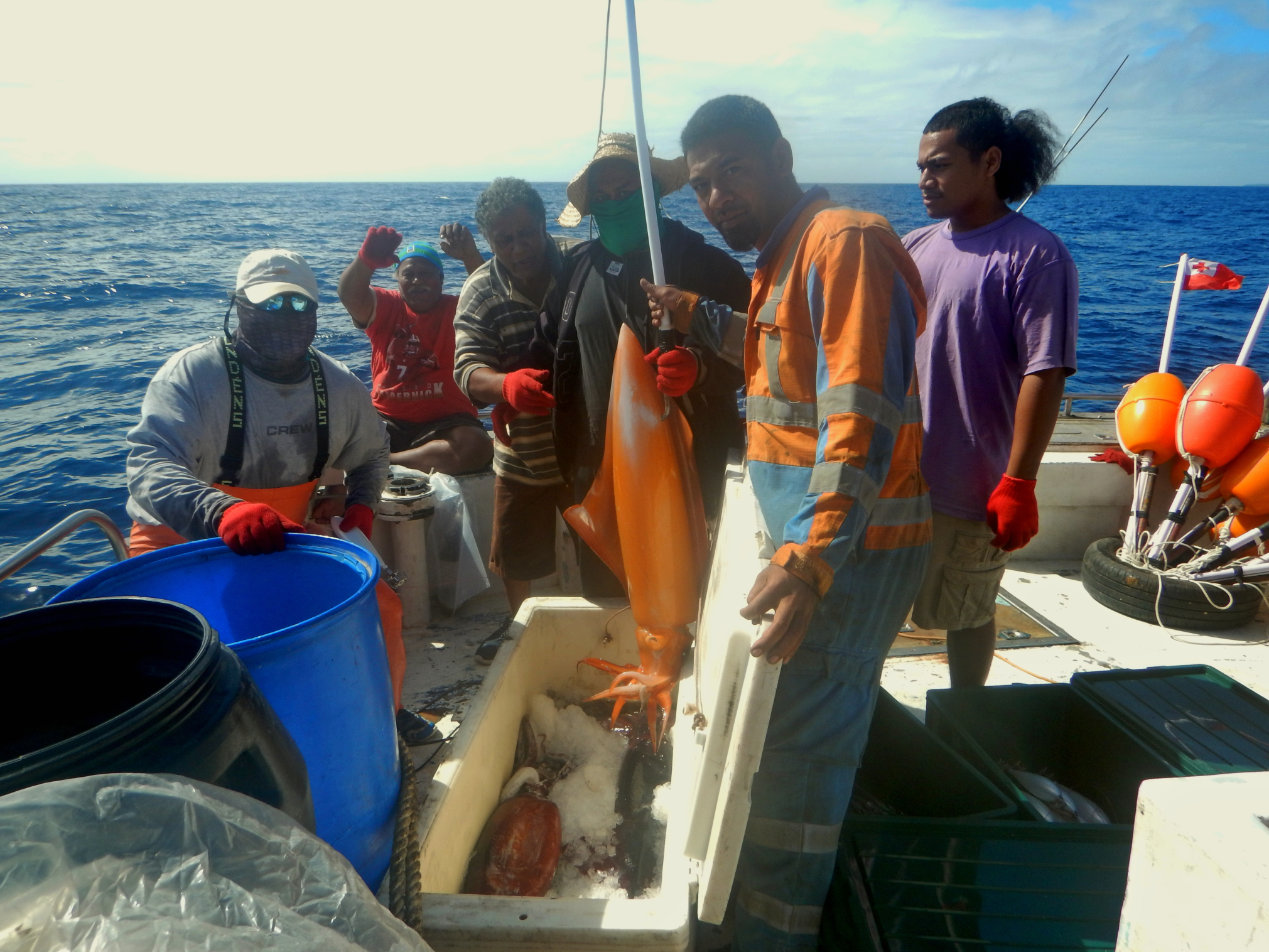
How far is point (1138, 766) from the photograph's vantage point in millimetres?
2008

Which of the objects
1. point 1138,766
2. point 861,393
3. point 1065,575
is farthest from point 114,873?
Result: point 1065,575

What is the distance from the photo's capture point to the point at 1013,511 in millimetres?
2203

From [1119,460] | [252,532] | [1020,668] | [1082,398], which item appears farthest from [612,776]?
[1082,398]

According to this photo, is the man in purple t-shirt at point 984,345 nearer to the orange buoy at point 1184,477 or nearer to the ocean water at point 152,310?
the ocean water at point 152,310

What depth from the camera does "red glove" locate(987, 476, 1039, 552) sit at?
7.23 ft

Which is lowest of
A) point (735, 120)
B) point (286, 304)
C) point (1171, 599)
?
point (1171, 599)

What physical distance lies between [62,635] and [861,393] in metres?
1.34

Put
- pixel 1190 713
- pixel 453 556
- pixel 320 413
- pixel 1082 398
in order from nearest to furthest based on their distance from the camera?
1. pixel 1190 713
2. pixel 320 413
3. pixel 453 556
4. pixel 1082 398

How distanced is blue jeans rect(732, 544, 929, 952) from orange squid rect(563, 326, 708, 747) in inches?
27.1

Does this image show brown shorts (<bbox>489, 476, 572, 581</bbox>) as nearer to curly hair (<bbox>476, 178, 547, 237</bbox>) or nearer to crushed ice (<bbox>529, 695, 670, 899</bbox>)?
crushed ice (<bbox>529, 695, 670, 899</bbox>)

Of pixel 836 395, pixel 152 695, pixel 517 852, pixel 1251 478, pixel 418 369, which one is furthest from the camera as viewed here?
pixel 418 369

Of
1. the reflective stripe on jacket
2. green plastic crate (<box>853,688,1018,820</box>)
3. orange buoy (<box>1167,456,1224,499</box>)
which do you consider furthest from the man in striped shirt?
orange buoy (<box>1167,456,1224,499</box>)

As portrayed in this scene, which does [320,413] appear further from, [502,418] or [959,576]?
[959,576]

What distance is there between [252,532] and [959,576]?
2069mm
